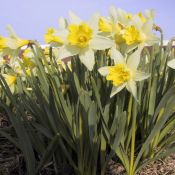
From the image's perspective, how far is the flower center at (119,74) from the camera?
138cm

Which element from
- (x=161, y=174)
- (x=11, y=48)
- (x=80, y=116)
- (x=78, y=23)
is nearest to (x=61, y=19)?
(x=78, y=23)

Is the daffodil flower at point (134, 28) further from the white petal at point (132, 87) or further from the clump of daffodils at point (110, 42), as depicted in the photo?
the white petal at point (132, 87)

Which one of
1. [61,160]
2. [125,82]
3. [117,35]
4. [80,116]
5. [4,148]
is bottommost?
[4,148]

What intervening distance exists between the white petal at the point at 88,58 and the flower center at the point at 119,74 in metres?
0.09

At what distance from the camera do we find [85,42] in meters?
1.46

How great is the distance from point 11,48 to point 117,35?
570mm

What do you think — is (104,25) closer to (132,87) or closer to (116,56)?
(116,56)

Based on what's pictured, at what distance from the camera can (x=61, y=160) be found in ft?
5.48

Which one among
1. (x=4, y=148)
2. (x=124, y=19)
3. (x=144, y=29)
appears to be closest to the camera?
(x=144, y=29)

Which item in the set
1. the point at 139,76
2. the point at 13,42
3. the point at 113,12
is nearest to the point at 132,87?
the point at 139,76

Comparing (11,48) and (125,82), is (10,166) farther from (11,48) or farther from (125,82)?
(125,82)

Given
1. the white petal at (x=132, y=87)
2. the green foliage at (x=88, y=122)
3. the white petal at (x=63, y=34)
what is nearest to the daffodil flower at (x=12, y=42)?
the green foliage at (x=88, y=122)

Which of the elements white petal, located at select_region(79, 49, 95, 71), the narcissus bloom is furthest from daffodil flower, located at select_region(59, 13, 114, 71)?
the narcissus bloom

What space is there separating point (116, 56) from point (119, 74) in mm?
91
